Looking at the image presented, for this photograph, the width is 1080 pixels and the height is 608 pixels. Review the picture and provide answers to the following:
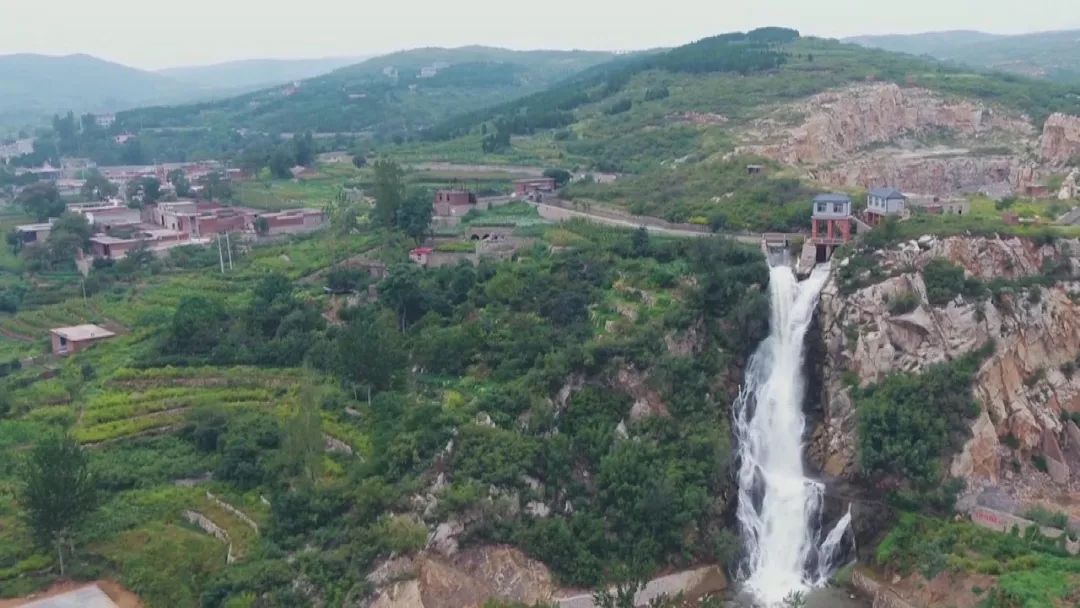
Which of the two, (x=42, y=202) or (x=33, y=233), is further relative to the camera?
(x=42, y=202)

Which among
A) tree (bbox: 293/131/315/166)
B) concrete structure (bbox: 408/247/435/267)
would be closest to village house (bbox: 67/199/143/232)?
tree (bbox: 293/131/315/166)

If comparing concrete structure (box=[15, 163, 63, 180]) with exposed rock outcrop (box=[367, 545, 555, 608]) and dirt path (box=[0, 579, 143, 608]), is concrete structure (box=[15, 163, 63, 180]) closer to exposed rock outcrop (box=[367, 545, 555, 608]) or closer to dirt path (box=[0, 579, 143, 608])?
dirt path (box=[0, 579, 143, 608])

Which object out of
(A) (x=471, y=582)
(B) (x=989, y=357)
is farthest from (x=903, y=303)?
(A) (x=471, y=582)

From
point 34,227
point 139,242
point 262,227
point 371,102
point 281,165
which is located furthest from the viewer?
point 371,102

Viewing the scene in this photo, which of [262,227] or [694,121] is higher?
[694,121]

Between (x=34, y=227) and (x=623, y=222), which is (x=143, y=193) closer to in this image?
(x=34, y=227)

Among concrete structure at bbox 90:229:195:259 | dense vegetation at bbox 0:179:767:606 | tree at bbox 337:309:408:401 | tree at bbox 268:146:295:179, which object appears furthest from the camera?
tree at bbox 268:146:295:179

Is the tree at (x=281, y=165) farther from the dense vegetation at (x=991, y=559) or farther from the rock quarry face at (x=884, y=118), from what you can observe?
the dense vegetation at (x=991, y=559)
